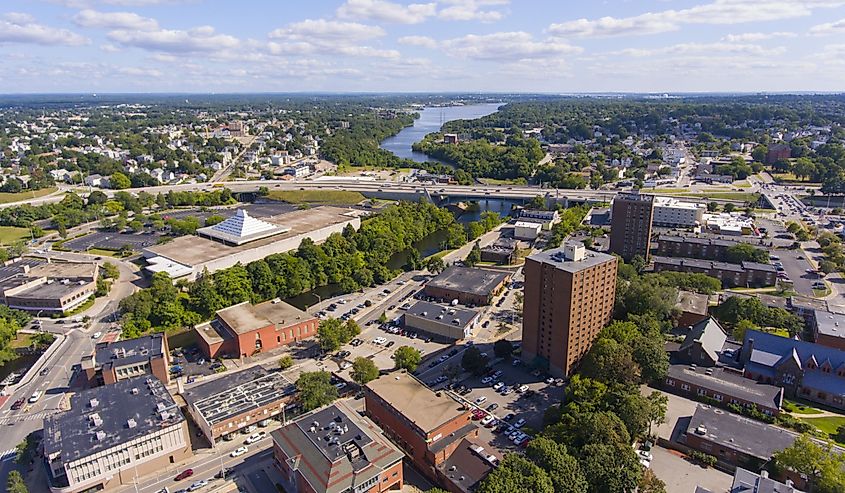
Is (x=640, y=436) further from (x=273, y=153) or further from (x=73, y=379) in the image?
(x=273, y=153)

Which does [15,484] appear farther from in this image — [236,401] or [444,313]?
[444,313]

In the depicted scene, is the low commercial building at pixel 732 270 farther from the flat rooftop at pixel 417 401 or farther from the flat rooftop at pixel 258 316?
the flat rooftop at pixel 258 316

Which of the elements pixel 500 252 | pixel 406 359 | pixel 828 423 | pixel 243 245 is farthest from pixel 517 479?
pixel 243 245

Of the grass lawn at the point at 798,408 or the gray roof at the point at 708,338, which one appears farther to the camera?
the gray roof at the point at 708,338

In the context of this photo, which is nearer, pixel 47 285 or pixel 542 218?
pixel 47 285

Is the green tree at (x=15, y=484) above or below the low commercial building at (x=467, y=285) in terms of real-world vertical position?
below

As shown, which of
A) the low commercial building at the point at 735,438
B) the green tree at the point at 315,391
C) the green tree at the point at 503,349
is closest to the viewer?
the low commercial building at the point at 735,438

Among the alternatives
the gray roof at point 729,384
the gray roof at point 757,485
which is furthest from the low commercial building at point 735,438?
the gray roof at point 757,485

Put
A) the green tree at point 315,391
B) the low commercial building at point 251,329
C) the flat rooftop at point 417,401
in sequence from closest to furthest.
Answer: the flat rooftop at point 417,401
the green tree at point 315,391
the low commercial building at point 251,329
